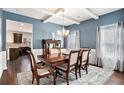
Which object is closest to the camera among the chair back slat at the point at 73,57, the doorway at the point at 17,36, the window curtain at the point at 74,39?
the chair back slat at the point at 73,57

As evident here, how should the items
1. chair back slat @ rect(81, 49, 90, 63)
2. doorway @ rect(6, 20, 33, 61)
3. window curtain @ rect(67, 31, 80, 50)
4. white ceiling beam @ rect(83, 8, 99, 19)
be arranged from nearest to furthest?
chair back slat @ rect(81, 49, 90, 63) < white ceiling beam @ rect(83, 8, 99, 19) < doorway @ rect(6, 20, 33, 61) < window curtain @ rect(67, 31, 80, 50)

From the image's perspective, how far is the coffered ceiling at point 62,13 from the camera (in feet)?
9.30

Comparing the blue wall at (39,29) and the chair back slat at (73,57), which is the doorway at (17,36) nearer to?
the blue wall at (39,29)

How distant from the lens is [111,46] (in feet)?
9.87

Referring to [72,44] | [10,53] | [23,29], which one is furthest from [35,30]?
[72,44]

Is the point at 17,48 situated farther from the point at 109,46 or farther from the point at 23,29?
the point at 109,46

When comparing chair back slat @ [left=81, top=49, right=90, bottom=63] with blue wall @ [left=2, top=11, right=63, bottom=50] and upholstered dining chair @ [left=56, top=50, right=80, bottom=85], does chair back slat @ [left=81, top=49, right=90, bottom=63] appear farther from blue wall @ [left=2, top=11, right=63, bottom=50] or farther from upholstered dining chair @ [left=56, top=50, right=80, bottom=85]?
blue wall @ [left=2, top=11, right=63, bottom=50]

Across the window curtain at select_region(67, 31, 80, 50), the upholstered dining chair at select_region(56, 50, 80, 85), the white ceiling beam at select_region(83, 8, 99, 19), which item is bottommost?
the upholstered dining chair at select_region(56, 50, 80, 85)

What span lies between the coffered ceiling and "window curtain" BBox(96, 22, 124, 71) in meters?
0.57

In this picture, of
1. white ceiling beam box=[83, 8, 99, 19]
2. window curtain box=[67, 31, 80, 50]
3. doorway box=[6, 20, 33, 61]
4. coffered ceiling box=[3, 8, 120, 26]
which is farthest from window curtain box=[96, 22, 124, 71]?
doorway box=[6, 20, 33, 61]

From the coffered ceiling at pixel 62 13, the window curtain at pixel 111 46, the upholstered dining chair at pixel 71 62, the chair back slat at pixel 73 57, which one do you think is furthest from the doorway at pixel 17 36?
the window curtain at pixel 111 46

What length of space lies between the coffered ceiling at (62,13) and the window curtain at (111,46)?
0.57 m

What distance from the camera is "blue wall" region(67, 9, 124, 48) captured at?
2838 mm
